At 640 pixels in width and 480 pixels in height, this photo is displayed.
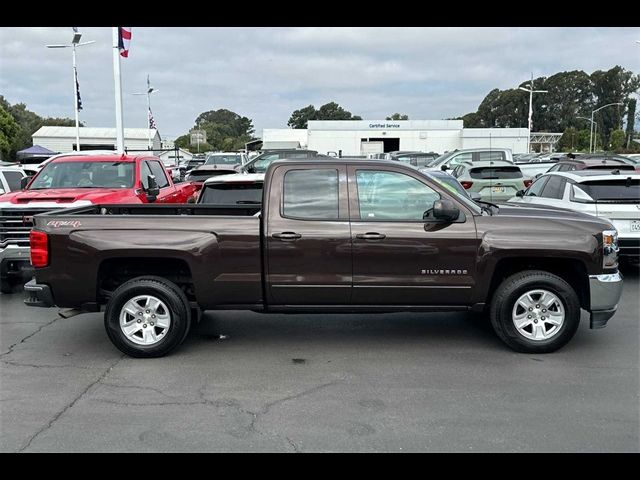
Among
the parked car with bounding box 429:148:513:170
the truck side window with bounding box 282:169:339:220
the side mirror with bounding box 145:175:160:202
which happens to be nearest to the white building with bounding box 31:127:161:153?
the parked car with bounding box 429:148:513:170

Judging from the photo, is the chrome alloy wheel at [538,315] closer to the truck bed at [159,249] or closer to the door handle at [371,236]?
the door handle at [371,236]

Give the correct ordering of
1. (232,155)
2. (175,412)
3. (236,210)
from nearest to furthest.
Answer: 1. (175,412)
2. (236,210)
3. (232,155)

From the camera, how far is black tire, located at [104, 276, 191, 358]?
5.25 metres

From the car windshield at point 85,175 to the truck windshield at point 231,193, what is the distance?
5.24ft

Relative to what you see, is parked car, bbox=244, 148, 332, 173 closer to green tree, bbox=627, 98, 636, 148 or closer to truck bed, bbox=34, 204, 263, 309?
truck bed, bbox=34, 204, 263, 309

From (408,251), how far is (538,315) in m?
1.44

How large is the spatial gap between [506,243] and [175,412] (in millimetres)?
3337

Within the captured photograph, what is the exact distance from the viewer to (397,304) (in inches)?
209

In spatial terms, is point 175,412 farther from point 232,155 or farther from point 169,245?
point 232,155

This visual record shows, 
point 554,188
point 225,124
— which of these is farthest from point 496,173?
point 225,124

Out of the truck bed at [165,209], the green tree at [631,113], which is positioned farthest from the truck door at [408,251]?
the green tree at [631,113]

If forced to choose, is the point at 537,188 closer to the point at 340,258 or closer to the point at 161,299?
the point at 340,258

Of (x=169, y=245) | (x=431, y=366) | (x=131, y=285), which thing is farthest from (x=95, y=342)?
(x=431, y=366)

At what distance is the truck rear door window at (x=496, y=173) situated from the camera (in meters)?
14.0
